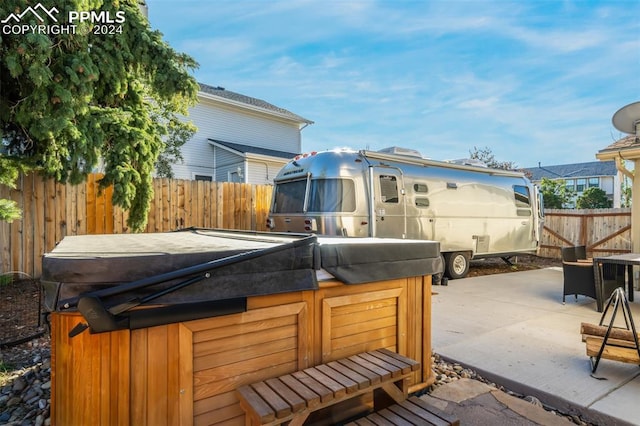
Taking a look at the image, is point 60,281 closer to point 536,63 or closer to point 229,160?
point 536,63

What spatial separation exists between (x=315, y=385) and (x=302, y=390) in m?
0.09

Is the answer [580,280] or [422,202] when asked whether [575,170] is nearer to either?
[422,202]

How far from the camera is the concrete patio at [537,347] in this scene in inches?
99.8

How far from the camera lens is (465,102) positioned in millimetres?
12195

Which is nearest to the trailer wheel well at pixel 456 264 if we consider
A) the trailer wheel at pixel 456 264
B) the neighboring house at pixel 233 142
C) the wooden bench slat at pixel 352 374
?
the trailer wheel at pixel 456 264

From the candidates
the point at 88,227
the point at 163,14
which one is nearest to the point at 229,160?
the point at 163,14

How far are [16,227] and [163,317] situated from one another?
220 inches

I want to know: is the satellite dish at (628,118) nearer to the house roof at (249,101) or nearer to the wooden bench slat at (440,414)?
the wooden bench slat at (440,414)

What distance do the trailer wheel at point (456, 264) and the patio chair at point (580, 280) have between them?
7.86 feet

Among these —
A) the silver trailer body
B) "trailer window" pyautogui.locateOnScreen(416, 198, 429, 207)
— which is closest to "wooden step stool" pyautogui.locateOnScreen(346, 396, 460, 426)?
the silver trailer body

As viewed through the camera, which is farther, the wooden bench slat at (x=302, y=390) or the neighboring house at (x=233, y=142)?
the neighboring house at (x=233, y=142)

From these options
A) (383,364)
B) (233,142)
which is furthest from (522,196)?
(233,142)

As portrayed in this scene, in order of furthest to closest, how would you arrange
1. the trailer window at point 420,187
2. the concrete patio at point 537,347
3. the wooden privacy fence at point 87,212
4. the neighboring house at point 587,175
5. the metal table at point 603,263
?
the neighboring house at point 587,175 < the trailer window at point 420,187 < the wooden privacy fence at point 87,212 < the metal table at point 603,263 < the concrete patio at point 537,347

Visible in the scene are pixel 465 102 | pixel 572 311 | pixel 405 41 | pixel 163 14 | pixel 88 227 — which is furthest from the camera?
pixel 465 102
